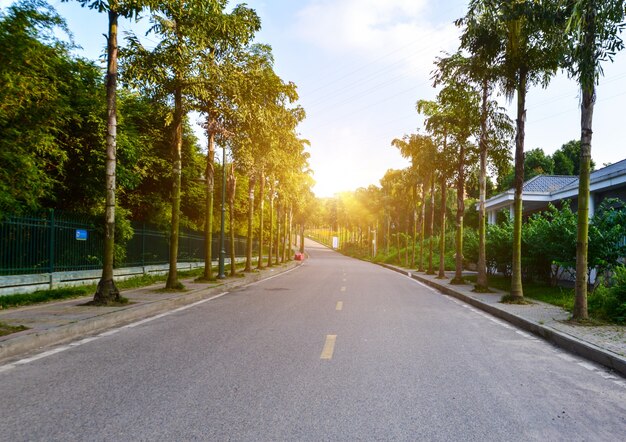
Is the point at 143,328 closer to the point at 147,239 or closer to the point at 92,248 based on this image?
the point at 92,248

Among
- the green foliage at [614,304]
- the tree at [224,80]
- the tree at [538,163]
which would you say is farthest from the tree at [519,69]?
the tree at [538,163]

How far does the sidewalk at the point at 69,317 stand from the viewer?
22.7ft

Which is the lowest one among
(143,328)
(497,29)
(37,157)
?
(143,328)

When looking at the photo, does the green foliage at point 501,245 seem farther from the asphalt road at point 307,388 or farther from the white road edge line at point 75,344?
the white road edge line at point 75,344

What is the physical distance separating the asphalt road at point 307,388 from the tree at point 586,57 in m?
2.16

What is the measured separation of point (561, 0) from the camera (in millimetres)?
9070

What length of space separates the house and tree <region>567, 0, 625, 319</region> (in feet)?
28.1

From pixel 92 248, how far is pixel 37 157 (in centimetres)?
373

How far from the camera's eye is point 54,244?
14617 millimetres

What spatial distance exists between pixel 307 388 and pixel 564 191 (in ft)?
71.0

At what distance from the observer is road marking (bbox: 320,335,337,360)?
6594 mm

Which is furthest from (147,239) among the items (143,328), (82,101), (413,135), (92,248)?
(413,135)

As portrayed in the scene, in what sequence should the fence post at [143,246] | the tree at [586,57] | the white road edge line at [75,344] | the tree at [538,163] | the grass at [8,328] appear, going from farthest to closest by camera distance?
the tree at [538,163] → the fence post at [143,246] → the tree at [586,57] → the grass at [8,328] → the white road edge line at [75,344]

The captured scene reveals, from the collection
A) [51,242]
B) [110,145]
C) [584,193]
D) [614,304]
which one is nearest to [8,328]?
[110,145]
